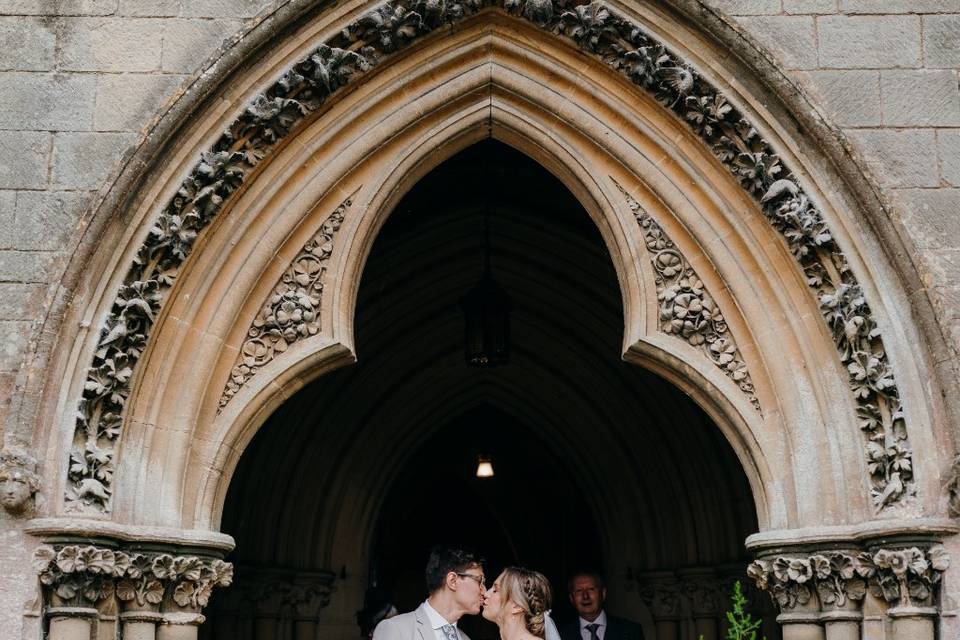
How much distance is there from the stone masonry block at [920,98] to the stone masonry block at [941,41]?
55 millimetres

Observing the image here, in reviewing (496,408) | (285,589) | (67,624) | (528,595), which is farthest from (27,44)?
(496,408)

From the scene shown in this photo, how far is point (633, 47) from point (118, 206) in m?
2.62

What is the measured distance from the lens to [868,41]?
720 cm

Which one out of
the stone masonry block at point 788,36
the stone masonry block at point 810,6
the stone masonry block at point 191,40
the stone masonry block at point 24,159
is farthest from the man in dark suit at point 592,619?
the stone masonry block at point 24,159

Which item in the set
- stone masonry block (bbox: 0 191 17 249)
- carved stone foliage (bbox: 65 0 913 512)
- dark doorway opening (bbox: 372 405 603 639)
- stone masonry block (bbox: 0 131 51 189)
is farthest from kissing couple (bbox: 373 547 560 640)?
dark doorway opening (bbox: 372 405 603 639)

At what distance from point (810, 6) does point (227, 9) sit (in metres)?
2.85

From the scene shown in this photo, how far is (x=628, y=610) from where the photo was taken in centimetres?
1127

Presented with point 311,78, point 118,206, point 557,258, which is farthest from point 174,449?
point 557,258

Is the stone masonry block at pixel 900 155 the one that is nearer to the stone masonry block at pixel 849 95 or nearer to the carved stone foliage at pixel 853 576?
the stone masonry block at pixel 849 95

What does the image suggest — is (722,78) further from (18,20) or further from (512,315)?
(512,315)

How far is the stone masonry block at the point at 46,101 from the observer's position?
7.09 meters

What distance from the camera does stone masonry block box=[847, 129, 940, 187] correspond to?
6977 millimetres

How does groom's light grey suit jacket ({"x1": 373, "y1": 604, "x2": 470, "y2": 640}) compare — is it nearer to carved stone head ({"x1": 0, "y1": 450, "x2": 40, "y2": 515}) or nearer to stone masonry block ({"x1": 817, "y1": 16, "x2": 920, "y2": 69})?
carved stone head ({"x1": 0, "y1": 450, "x2": 40, "y2": 515})

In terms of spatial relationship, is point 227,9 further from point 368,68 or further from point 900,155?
point 900,155
